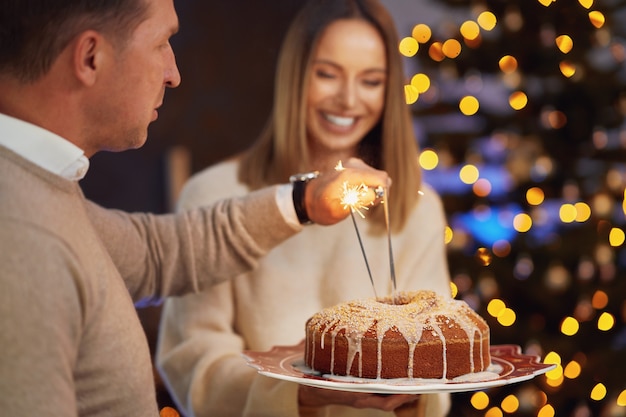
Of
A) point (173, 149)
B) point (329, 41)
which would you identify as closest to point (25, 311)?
point (329, 41)

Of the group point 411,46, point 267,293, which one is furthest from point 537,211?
point 267,293

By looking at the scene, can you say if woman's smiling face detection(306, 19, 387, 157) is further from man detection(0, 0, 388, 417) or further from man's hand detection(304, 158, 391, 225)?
man detection(0, 0, 388, 417)

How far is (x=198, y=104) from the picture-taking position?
5.45 meters

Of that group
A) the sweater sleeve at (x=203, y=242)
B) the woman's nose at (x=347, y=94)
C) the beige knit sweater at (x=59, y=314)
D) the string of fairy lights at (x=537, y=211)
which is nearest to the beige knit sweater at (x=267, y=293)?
the sweater sleeve at (x=203, y=242)

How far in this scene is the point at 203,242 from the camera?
1740 millimetres

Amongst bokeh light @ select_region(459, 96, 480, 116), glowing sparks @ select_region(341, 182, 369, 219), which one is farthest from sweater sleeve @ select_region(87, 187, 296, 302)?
bokeh light @ select_region(459, 96, 480, 116)

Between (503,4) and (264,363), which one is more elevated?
(503,4)

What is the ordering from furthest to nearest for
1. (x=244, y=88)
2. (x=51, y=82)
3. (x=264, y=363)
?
(x=244, y=88)
(x=264, y=363)
(x=51, y=82)

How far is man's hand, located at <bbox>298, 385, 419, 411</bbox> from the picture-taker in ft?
5.08

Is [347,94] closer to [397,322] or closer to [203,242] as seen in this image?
[203,242]

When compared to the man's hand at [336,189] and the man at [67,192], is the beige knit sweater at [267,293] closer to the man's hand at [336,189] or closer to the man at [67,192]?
the man's hand at [336,189]

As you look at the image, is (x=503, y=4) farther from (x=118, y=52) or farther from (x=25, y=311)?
(x=25, y=311)

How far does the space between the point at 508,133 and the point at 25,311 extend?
9.28 ft

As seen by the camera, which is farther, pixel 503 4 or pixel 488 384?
pixel 503 4
